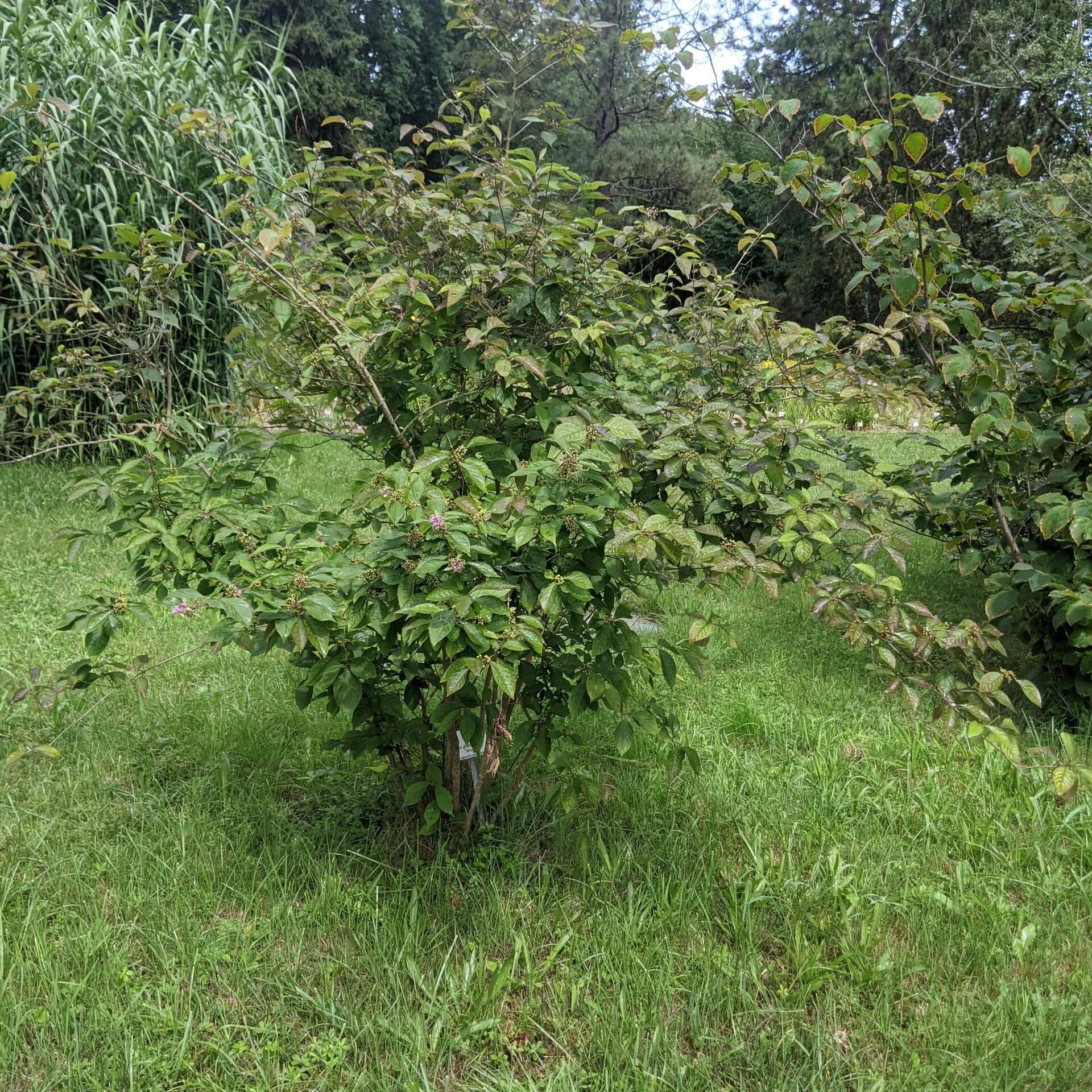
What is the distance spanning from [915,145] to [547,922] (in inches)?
67.4

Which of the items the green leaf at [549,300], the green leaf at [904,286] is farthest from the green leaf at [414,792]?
the green leaf at [904,286]

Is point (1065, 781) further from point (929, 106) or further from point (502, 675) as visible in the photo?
point (929, 106)

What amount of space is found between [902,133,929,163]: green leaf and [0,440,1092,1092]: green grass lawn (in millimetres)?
1504

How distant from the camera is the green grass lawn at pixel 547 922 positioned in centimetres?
147

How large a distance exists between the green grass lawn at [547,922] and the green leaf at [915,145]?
150 centimetres

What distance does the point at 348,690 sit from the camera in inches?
60.6

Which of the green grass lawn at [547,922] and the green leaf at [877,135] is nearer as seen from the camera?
the green grass lawn at [547,922]

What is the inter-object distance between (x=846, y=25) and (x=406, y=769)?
21723 millimetres

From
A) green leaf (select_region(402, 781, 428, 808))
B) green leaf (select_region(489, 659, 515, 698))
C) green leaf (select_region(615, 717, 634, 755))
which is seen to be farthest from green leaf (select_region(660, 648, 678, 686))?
green leaf (select_region(402, 781, 428, 808))

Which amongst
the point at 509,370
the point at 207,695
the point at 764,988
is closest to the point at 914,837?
the point at 764,988

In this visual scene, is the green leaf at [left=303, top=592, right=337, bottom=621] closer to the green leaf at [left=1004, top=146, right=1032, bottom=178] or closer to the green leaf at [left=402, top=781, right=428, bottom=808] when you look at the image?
the green leaf at [left=402, top=781, right=428, bottom=808]

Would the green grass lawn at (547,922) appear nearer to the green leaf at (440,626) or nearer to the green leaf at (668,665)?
the green leaf at (668,665)

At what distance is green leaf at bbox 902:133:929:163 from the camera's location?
5.16 ft

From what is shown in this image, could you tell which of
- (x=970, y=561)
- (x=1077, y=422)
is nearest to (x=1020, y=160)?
(x=1077, y=422)
